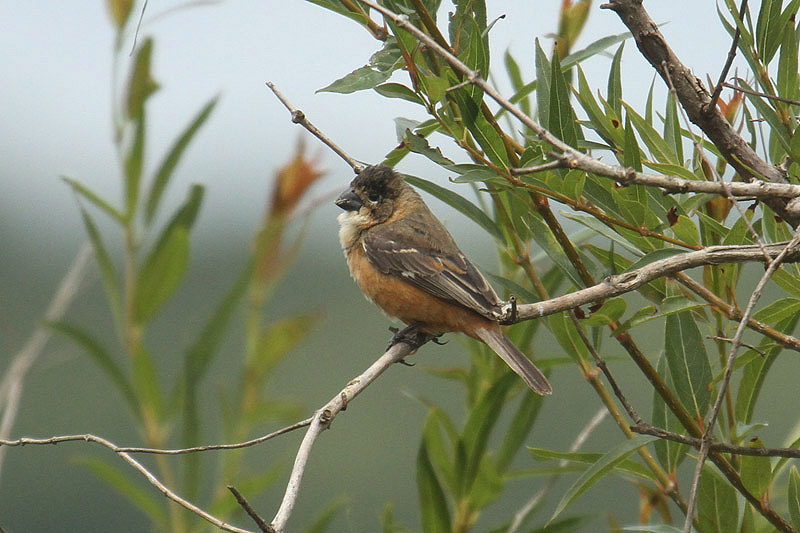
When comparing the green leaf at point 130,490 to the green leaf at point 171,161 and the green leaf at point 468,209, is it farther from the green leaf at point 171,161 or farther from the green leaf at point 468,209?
the green leaf at point 468,209

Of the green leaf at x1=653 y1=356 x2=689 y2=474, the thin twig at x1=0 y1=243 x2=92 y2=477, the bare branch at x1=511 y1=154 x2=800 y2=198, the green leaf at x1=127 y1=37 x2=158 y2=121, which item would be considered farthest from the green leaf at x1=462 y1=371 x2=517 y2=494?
the green leaf at x1=127 y1=37 x2=158 y2=121

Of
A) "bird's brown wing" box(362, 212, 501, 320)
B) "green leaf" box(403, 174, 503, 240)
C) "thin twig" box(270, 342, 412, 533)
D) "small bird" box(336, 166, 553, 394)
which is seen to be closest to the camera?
"thin twig" box(270, 342, 412, 533)

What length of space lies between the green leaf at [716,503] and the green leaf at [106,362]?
71.0 inches

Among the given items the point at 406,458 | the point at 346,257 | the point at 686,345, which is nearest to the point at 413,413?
the point at 406,458

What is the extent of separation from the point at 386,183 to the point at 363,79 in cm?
221

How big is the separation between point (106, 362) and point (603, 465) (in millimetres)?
1713

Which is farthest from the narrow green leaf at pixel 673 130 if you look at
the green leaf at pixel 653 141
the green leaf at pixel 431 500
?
the green leaf at pixel 431 500

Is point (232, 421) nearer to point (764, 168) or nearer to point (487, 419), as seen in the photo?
point (487, 419)

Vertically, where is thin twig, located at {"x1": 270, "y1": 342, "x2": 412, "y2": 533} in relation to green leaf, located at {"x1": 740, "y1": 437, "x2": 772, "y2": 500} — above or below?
above

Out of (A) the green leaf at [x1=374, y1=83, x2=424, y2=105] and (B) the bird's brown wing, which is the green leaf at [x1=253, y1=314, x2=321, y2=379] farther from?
(A) the green leaf at [x1=374, y1=83, x2=424, y2=105]

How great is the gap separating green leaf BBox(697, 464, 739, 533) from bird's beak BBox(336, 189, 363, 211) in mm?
2616

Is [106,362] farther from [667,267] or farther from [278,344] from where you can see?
[667,267]

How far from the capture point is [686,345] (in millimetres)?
2197

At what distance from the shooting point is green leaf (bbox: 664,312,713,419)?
217 centimetres
